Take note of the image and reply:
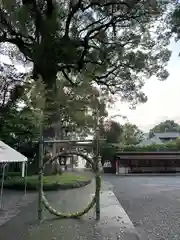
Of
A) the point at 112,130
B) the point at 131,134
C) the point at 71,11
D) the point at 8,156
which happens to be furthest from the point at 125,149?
the point at 8,156

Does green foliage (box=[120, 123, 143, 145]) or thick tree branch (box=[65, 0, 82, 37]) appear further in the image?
green foliage (box=[120, 123, 143, 145])

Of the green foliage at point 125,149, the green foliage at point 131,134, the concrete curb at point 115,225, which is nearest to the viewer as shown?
the concrete curb at point 115,225

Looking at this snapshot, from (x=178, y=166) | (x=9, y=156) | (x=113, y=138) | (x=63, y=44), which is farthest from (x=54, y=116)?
(x=178, y=166)

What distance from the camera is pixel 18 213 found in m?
7.89

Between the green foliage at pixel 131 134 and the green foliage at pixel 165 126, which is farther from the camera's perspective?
the green foliage at pixel 165 126

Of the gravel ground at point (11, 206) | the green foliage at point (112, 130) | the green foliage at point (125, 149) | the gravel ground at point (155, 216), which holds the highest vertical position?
the green foliage at point (112, 130)

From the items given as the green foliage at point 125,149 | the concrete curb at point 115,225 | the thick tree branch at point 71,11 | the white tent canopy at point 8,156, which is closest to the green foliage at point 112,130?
the green foliage at point 125,149

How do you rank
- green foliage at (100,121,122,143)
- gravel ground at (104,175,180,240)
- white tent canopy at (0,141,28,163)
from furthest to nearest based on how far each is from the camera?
green foliage at (100,121,122,143) → white tent canopy at (0,141,28,163) → gravel ground at (104,175,180,240)

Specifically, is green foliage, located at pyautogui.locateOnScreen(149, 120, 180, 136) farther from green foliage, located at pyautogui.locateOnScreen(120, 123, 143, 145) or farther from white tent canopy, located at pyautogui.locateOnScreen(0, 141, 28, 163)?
white tent canopy, located at pyautogui.locateOnScreen(0, 141, 28, 163)

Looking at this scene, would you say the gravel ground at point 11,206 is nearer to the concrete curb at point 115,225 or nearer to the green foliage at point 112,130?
the concrete curb at point 115,225

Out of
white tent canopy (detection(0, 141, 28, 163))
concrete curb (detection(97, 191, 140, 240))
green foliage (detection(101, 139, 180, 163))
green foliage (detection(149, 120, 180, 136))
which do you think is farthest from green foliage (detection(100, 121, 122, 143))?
green foliage (detection(149, 120, 180, 136))

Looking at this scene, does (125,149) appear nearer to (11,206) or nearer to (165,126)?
(11,206)

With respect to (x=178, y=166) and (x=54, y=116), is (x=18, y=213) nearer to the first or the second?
(x=54, y=116)

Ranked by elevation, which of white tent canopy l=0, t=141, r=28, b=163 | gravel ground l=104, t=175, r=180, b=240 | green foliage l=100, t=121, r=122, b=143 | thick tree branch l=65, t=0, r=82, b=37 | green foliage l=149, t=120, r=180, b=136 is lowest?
gravel ground l=104, t=175, r=180, b=240
